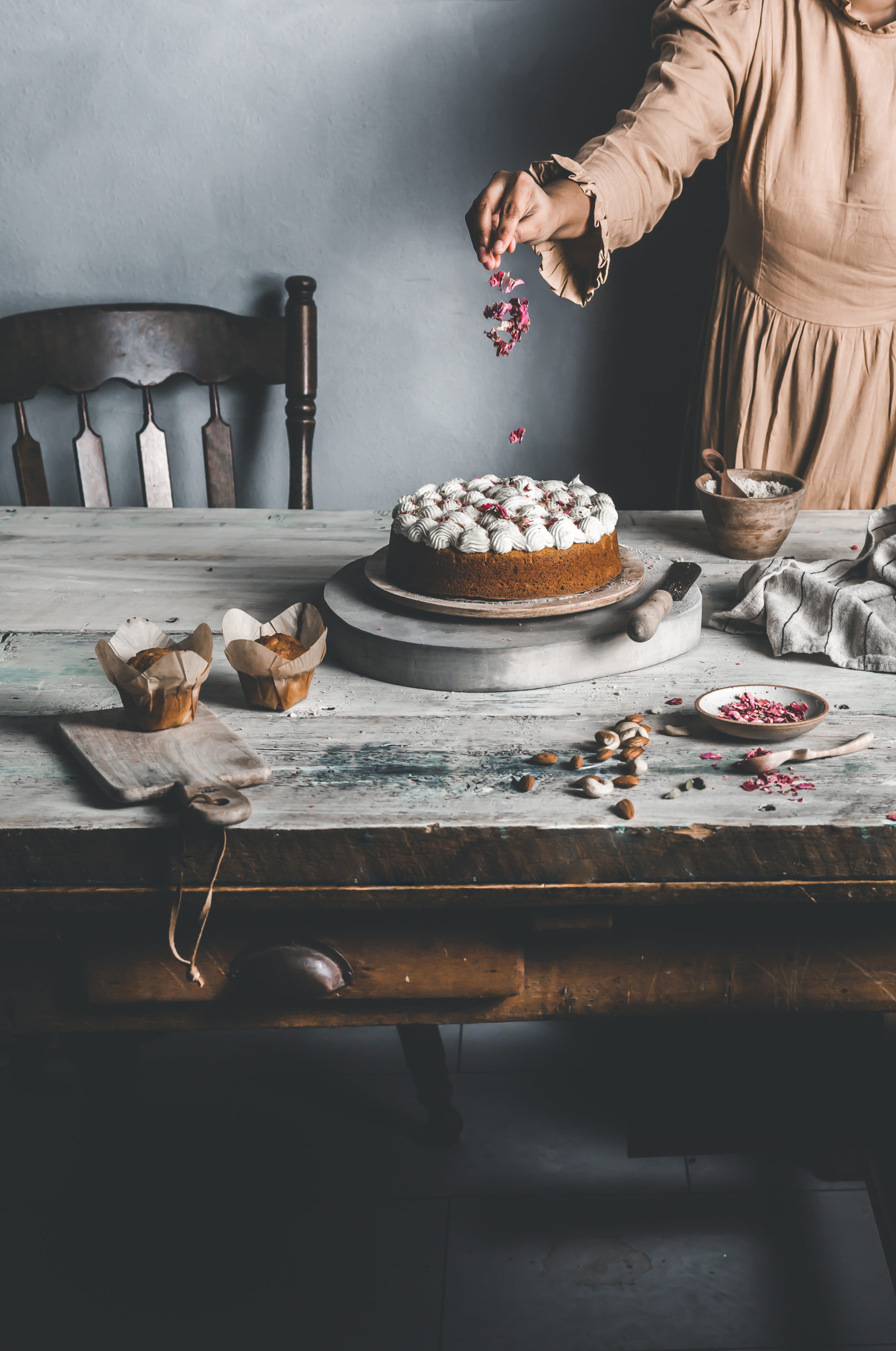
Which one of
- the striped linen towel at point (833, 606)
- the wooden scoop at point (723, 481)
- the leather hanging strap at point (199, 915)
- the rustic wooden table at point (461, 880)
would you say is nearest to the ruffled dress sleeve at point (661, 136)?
the wooden scoop at point (723, 481)

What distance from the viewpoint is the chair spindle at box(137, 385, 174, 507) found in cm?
224

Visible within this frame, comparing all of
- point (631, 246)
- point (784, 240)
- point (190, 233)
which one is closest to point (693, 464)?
point (784, 240)

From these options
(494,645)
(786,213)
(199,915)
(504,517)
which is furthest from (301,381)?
(199,915)

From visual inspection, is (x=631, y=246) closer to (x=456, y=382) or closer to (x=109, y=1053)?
(x=456, y=382)

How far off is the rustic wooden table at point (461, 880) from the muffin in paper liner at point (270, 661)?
3cm

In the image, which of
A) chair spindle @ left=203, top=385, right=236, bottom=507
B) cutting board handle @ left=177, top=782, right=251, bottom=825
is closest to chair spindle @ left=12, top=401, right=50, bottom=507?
chair spindle @ left=203, top=385, right=236, bottom=507

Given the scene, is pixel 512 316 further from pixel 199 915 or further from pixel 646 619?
pixel 199 915

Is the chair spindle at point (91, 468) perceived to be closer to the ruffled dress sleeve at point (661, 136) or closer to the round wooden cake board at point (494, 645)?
the ruffled dress sleeve at point (661, 136)

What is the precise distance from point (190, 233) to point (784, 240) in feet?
4.15

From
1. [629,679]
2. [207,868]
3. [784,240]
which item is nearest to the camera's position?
[207,868]

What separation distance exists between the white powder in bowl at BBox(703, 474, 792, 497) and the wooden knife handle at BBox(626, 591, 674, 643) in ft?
1.53

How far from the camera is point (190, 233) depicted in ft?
7.82

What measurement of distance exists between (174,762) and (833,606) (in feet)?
2.30

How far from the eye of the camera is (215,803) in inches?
32.8
